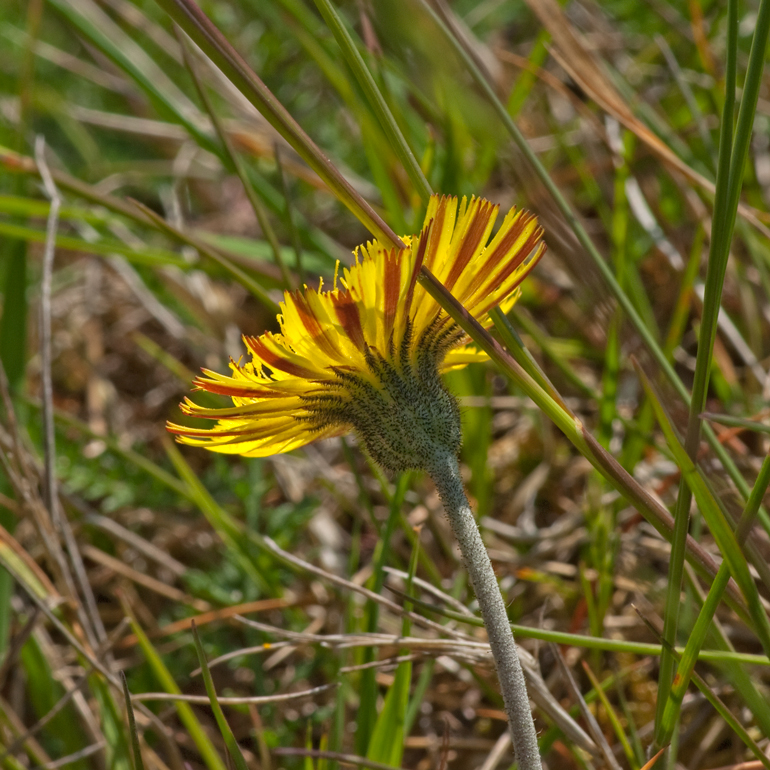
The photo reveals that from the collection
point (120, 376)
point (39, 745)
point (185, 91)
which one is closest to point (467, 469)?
point (39, 745)

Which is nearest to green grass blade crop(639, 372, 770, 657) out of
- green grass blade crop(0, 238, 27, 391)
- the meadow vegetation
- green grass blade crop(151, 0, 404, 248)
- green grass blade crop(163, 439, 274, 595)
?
the meadow vegetation

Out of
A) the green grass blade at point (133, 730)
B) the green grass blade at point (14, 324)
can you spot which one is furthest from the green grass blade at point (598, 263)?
the green grass blade at point (14, 324)

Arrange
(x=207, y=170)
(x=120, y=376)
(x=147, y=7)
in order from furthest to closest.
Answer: (x=147, y=7), (x=207, y=170), (x=120, y=376)

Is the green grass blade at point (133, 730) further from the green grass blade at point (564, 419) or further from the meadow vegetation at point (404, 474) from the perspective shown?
the green grass blade at point (564, 419)

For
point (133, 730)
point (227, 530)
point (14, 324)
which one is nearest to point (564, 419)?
point (133, 730)

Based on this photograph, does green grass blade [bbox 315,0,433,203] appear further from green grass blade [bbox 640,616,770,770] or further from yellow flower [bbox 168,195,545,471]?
green grass blade [bbox 640,616,770,770]

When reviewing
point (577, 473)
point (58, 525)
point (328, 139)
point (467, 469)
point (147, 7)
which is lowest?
point (577, 473)

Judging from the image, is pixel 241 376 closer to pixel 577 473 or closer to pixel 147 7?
pixel 577 473
